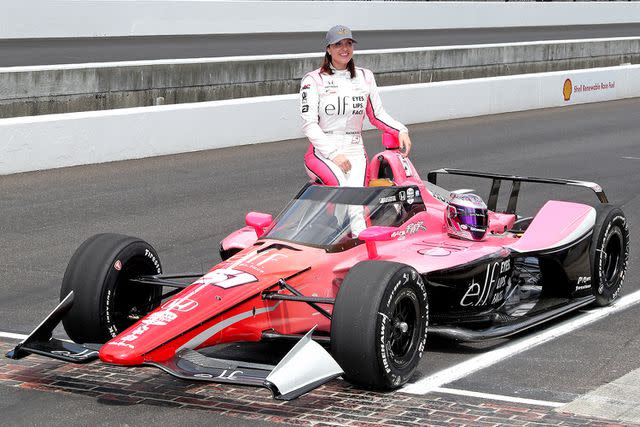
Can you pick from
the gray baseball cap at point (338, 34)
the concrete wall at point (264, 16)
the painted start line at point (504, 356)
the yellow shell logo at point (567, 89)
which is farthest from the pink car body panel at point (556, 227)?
the concrete wall at point (264, 16)

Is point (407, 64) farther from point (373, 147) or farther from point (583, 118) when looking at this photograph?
point (373, 147)

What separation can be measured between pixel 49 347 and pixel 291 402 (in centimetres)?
143

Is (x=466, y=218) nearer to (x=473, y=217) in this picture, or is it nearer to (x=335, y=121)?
(x=473, y=217)

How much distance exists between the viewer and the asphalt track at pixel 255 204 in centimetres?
768

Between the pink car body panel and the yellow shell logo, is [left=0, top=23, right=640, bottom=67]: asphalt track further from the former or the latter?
the pink car body panel

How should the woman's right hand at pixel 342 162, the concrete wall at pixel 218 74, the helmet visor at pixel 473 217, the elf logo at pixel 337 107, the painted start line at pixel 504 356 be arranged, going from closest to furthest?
1. the painted start line at pixel 504 356
2. the helmet visor at pixel 473 217
3. the woman's right hand at pixel 342 162
4. the elf logo at pixel 337 107
5. the concrete wall at pixel 218 74

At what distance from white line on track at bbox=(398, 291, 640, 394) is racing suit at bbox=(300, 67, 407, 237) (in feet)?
Result: 5.98

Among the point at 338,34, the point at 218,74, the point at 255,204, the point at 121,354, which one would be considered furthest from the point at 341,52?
the point at 218,74

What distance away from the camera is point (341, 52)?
9.63m

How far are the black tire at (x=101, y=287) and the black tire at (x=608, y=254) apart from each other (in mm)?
3438

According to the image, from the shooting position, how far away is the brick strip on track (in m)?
6.66

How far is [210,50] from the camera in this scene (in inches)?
1141

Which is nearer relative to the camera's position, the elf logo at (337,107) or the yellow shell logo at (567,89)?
the elf logo at (337,107)

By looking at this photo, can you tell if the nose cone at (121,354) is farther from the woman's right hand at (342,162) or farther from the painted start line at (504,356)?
the woman's right hand at (342,162)
